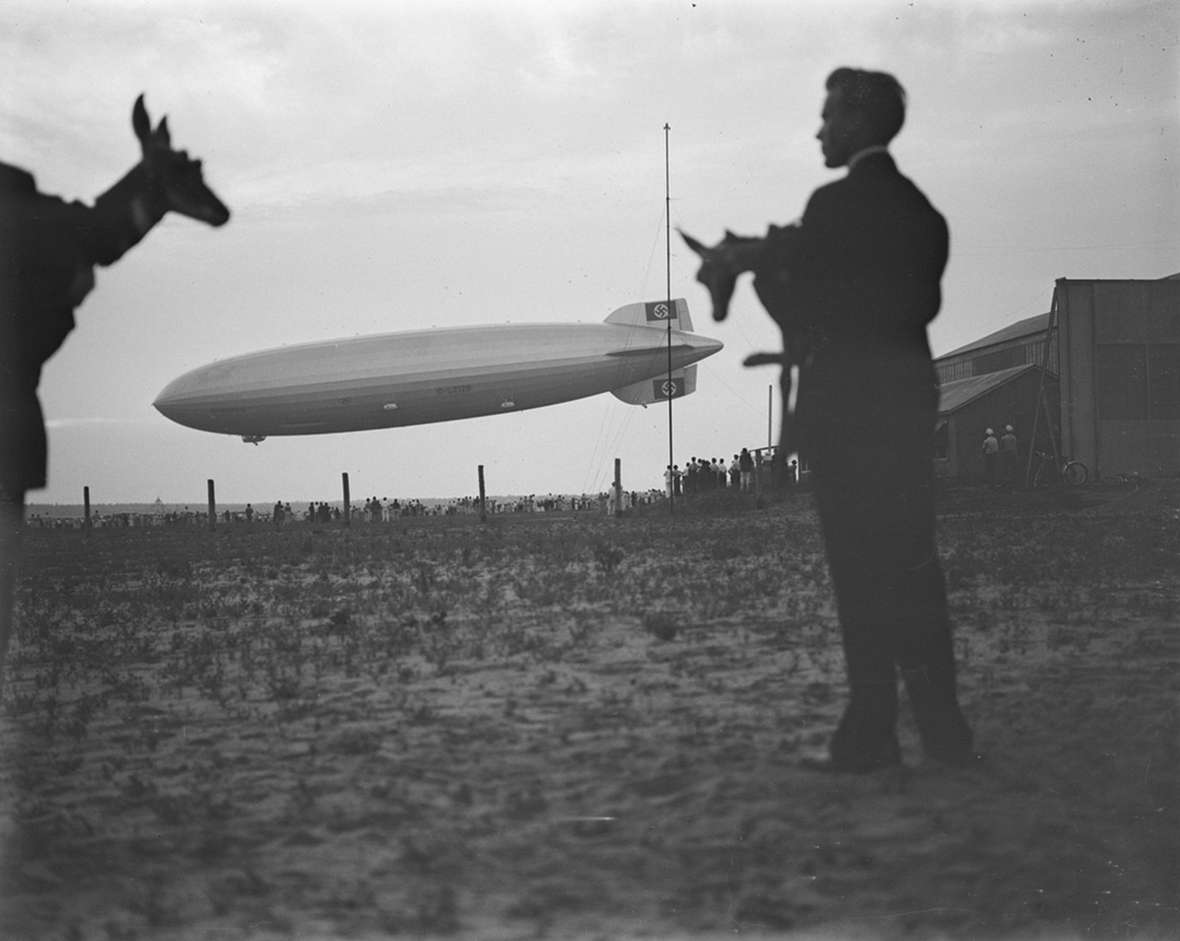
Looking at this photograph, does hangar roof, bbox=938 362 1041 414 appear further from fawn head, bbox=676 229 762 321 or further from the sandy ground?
fawn head, bbox=676 229 762 321

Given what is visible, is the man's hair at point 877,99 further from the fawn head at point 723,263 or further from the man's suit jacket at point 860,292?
the fawn head at point 723,263

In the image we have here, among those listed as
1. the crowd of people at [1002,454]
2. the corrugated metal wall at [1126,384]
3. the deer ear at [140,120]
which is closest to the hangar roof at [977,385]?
the crowd of people at [1002,454]

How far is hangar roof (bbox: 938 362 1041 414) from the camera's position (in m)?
26.0

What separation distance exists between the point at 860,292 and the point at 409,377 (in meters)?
32.6

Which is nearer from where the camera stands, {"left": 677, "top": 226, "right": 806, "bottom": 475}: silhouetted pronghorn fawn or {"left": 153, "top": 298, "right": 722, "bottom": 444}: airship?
{"left": 677, "top": 226, "right": 806, "bottom": 475}: silhouetted pronghorn fawn

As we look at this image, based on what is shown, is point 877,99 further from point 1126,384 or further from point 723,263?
point 1126,384

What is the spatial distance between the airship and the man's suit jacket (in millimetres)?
30599

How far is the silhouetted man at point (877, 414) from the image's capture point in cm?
412

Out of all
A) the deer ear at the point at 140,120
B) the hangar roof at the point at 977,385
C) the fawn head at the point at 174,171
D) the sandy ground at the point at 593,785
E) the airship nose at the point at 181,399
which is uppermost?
the airship nose at the point at 181,399

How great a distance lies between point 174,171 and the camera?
444 centimetres

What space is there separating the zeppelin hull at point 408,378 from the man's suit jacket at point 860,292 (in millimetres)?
30683

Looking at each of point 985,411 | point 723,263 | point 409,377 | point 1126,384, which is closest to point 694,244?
point 723,263

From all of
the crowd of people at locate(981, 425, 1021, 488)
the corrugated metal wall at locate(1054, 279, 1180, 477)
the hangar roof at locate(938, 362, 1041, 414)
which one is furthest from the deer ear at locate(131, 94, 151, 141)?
the hangar roof at locate(938, 362, 1041, 414)

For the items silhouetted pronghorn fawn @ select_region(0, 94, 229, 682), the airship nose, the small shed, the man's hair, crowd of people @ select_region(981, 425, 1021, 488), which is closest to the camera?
the man's hair
